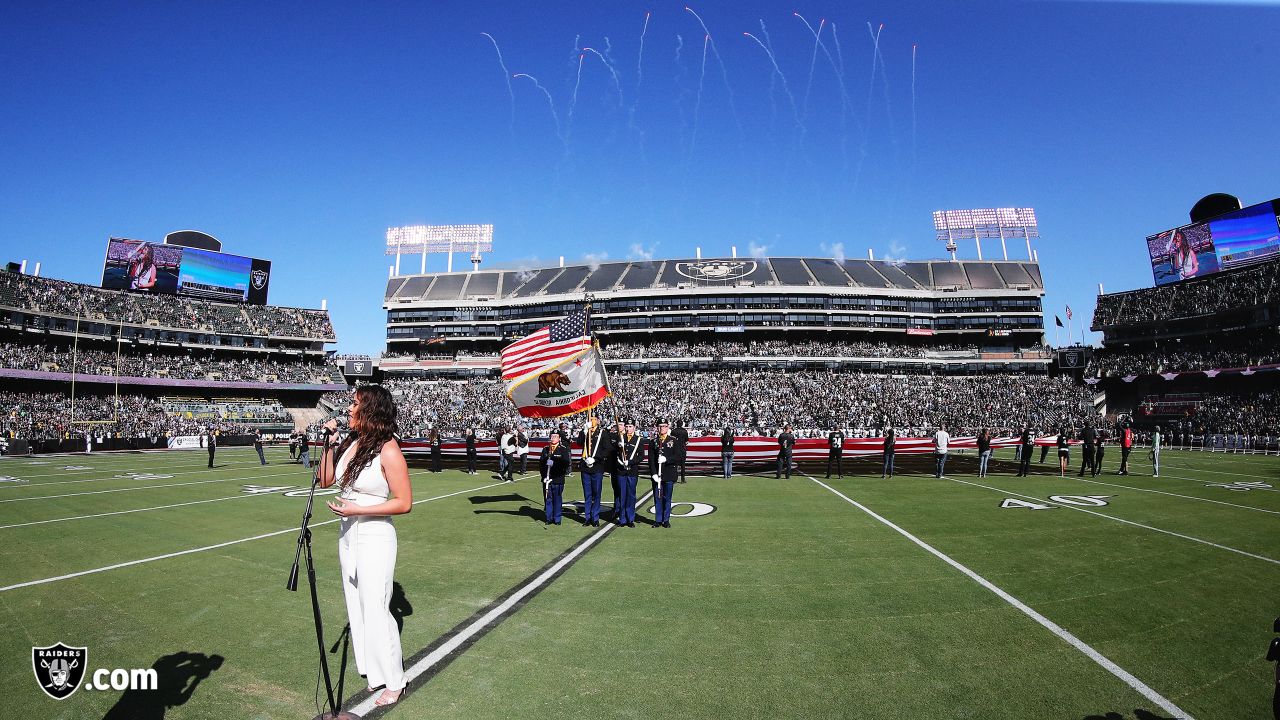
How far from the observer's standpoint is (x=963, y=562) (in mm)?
8477

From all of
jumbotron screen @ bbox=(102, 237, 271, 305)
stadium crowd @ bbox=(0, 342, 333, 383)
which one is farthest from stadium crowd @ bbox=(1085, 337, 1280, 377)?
jumbotron screen @ bbox=(102, 237, 271, 305)

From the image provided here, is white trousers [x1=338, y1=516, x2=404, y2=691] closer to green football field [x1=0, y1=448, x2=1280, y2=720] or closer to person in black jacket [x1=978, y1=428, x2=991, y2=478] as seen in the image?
green football field [x1=0, y1=448, x2=1280, y2=720]

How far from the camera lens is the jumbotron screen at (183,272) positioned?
219ft

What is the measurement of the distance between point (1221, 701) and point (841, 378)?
6273cm

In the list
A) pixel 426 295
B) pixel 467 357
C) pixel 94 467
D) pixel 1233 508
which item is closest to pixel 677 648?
pixel 1233 508

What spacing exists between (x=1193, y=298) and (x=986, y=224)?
2651cm

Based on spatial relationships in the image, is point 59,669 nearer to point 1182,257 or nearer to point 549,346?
point 549,346

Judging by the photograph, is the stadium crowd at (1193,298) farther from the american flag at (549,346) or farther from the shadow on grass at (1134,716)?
the shadow on grass at (1134,716)

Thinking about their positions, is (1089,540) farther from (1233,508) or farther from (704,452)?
(704,452)

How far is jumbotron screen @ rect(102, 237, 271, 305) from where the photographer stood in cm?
6675

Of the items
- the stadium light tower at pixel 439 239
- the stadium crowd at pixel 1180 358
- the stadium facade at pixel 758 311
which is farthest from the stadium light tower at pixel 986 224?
the stadium light tower at pixel 439 239

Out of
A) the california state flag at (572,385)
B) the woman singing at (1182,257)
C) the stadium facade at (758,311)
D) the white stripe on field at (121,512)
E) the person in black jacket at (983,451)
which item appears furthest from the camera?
the stadium facade at (758,311)

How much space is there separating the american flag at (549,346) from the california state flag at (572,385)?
228 millimetres

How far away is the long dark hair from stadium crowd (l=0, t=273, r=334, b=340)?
74.8 meters
